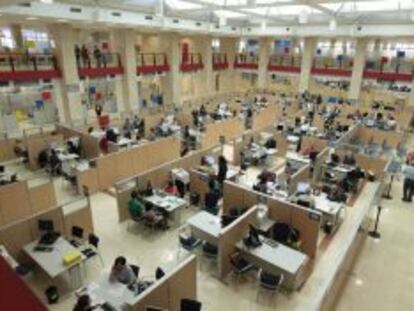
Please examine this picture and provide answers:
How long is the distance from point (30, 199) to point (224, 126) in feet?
31.6

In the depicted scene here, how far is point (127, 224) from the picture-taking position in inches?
369

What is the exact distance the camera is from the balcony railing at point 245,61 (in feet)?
92.6

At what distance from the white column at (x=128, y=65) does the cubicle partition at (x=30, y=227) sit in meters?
13.0

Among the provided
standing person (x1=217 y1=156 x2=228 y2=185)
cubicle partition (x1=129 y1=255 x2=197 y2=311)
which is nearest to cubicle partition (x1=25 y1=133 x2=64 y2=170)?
standing person (x1=217 y1=156 x2=228 y2=185)

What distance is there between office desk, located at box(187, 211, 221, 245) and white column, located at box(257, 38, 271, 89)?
20890mm

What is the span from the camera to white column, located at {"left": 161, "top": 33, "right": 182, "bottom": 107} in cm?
2192

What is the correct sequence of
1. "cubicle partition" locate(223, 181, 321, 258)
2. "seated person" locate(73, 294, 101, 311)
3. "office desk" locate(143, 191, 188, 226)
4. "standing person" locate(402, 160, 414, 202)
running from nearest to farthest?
"seated person" locate(73, 294, 101, 311)
"cubicle partition" locate(223, 181, 321, 258)
"office desk" locate(143, 191, 188, 226)
"standing person" locate(402, 160, 414, 202)

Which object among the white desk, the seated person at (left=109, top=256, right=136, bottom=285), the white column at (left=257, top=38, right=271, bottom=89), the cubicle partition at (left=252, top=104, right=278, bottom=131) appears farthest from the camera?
the white column at (left=257, top=38, right=271, bottom=89)

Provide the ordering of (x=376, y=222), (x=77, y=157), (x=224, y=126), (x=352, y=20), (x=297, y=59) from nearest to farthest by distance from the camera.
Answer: (x=376, y=222) < (x=77, y=157) < (x=224, y=126) < (x=352, y=20) < (x=297, y=59)

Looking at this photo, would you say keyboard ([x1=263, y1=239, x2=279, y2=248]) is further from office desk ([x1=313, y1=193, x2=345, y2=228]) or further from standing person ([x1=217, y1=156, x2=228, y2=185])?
standing person ([x1=217, y1=156, x2=228, y2=185])

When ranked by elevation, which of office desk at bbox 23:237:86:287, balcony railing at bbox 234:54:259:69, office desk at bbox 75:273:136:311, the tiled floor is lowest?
the tiled floor

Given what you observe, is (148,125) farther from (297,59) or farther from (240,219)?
(297,59)

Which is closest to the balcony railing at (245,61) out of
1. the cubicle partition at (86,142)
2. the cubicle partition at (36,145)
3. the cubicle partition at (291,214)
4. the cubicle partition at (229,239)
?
the cubicle partition at (86,142)

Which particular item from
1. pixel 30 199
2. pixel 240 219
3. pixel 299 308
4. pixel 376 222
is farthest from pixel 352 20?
pixel 30 199
